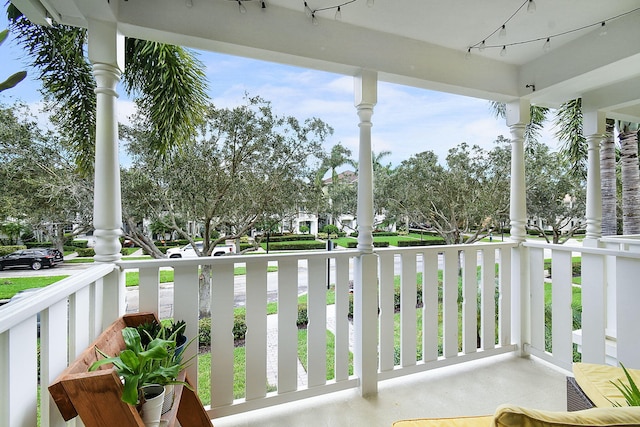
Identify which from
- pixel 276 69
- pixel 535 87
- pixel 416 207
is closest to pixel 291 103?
pixel 276 69

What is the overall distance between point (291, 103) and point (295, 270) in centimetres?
226

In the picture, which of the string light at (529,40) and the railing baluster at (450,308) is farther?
the railing baluster at (450,308)

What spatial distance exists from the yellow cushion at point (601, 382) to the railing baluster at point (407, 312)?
1014 mm

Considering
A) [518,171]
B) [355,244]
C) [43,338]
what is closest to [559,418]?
[43,338]

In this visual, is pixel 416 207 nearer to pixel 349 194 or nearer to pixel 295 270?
pixel 349 194

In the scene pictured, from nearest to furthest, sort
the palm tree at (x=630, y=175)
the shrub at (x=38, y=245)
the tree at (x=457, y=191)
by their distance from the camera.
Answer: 1. the shrub at (x=38, y=245)
2. the palm tree at (x=630, y=175)
3. the tree at (x=457, y=191)

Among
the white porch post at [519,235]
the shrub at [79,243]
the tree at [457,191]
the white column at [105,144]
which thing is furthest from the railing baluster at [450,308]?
the shrub at [79,243]

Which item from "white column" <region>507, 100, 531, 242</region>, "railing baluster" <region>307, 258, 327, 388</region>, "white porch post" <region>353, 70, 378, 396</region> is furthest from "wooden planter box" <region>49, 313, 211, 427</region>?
"white column" <region>507, 100, 531, 242</region>

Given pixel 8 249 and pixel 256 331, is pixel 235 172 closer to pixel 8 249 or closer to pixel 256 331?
pixel 256 331

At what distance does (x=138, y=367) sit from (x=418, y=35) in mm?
2595

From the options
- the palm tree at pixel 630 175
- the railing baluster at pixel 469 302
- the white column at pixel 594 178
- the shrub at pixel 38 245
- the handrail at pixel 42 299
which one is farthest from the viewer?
the palm tree at pixel 630 175

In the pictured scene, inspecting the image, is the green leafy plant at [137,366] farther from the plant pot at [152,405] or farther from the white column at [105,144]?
the white column at [105,144]

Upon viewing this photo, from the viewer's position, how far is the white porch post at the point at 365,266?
2146 mm

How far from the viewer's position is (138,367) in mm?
1040
